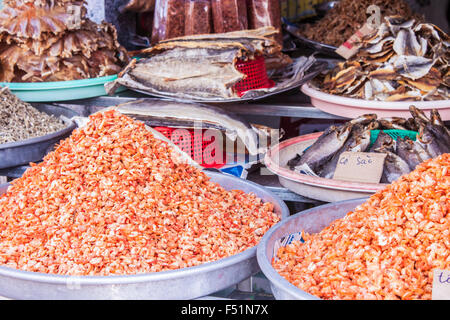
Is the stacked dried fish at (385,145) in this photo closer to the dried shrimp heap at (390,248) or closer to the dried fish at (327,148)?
the dried fish at (327,148)

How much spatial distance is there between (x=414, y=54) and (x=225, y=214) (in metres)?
1.18

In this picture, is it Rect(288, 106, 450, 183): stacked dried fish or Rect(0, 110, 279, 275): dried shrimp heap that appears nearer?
Rect(0, 110, 279, 275): dried shrimp heap

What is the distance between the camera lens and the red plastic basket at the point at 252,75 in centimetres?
208

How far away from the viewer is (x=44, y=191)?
1374 mm

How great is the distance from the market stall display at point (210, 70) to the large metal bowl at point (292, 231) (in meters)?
0.66

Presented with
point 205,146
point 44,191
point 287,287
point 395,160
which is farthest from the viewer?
point 205,146

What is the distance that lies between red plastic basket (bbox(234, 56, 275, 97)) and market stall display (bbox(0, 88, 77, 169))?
729 mm

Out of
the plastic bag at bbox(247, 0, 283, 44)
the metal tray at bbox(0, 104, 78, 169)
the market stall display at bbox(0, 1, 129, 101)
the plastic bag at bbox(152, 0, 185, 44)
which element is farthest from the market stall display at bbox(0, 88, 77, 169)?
the plastic bag at bbox(247, 0, 283, 44)

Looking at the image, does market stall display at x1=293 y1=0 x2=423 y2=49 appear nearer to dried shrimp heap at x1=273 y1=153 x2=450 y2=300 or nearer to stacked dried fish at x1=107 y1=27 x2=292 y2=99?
stacked dried fish at x1=107 y1=27 x2=292 y2=99

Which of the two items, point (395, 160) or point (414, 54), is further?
point (414, 54)

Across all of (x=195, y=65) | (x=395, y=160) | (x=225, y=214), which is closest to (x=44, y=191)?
(x=225, y=214)

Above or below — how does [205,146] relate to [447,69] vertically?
below

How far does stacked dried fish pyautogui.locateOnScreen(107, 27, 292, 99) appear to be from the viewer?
2.01m

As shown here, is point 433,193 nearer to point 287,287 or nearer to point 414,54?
point 287,287
